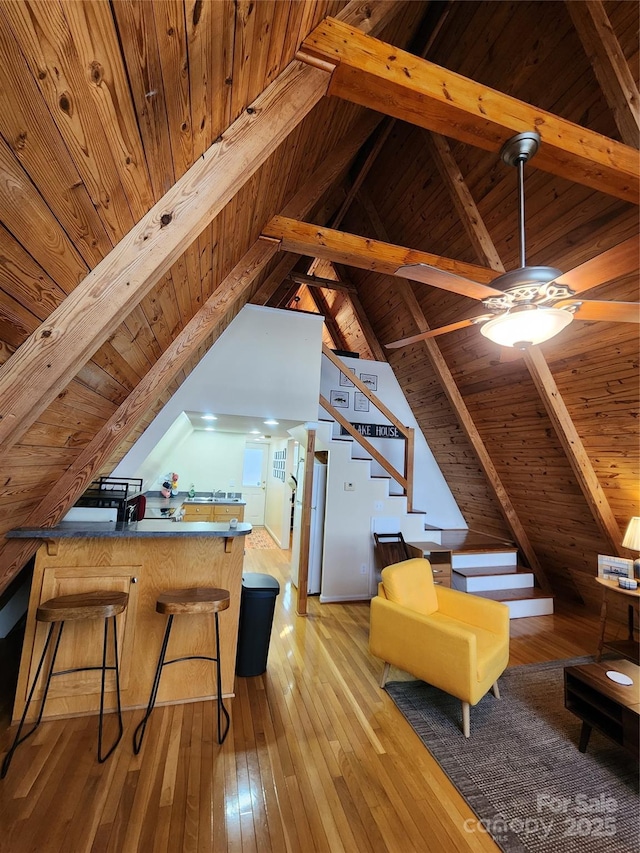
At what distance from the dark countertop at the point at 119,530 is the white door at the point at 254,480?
5352 millimetres

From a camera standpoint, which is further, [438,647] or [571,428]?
[571,428]

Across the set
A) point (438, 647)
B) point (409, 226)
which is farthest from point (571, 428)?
point (409, 226)

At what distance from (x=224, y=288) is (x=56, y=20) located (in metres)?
1.86

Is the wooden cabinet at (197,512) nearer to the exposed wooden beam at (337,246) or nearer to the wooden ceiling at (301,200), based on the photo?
the wooden ceiling at (301,200)

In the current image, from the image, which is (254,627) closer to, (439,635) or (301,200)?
(439,635)

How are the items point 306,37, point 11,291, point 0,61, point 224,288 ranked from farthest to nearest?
point 224,288 → point 306,37 → point 11,291 → point 0,61

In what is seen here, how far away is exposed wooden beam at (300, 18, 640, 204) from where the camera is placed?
1.26m

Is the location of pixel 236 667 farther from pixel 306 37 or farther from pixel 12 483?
pixel 306 37

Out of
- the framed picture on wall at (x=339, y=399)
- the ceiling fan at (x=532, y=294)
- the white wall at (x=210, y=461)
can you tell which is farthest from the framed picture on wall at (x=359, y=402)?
the ceiling fan at (x=532, y=294)

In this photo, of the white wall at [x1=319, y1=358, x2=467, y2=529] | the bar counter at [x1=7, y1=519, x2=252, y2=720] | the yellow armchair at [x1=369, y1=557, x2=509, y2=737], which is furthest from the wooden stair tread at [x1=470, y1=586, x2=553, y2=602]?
the bar counter at [x1=7, y1=519, x2=252, y2=720]

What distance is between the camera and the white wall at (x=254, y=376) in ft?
10.7

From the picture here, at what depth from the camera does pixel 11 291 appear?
93 centimetres

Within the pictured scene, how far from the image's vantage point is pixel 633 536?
2881 millimetres

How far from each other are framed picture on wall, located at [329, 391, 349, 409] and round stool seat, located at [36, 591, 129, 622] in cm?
374
